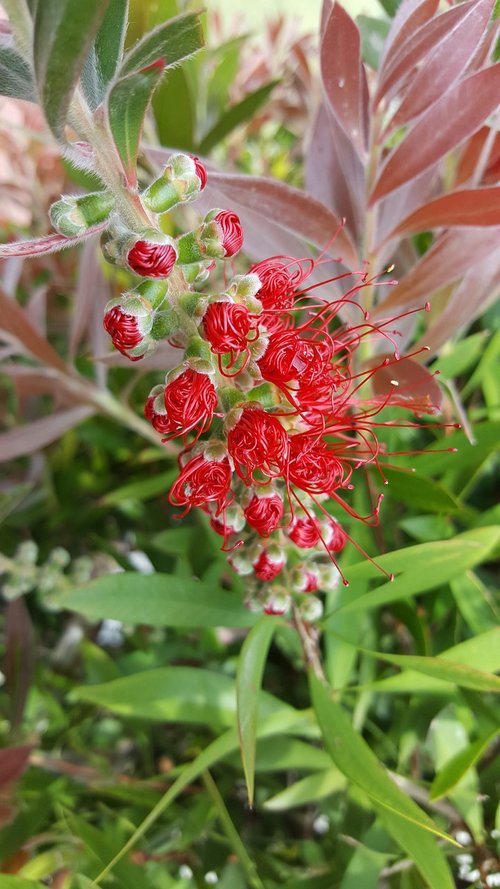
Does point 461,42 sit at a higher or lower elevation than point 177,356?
higher

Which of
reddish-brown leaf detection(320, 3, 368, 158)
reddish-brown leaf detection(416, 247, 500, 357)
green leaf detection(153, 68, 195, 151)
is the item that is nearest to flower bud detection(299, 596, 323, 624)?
reddish-brown leaf detection(416, 247, 500, 357)

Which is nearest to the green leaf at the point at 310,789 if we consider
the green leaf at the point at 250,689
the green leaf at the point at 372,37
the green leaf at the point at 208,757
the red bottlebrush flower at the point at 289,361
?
the green leaf at the point at 208,757

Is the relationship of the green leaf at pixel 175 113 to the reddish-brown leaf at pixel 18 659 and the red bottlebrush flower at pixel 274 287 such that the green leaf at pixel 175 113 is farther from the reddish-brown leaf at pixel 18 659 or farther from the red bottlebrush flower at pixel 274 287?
the reddish-brown leaf at pixel 18 659

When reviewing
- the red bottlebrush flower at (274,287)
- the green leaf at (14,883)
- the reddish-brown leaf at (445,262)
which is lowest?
the green leaf at (14,883)

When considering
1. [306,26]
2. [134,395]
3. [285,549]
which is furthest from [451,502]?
[306,26]

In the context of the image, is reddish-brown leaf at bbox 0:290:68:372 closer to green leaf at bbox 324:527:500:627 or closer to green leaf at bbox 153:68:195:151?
green leaf at bbox 153:68:195:151

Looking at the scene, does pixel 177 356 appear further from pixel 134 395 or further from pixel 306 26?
pixel 306 26

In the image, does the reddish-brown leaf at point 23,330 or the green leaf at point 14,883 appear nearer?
the green leaf at point 14,883

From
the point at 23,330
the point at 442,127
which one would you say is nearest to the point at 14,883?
the point at 23,330
